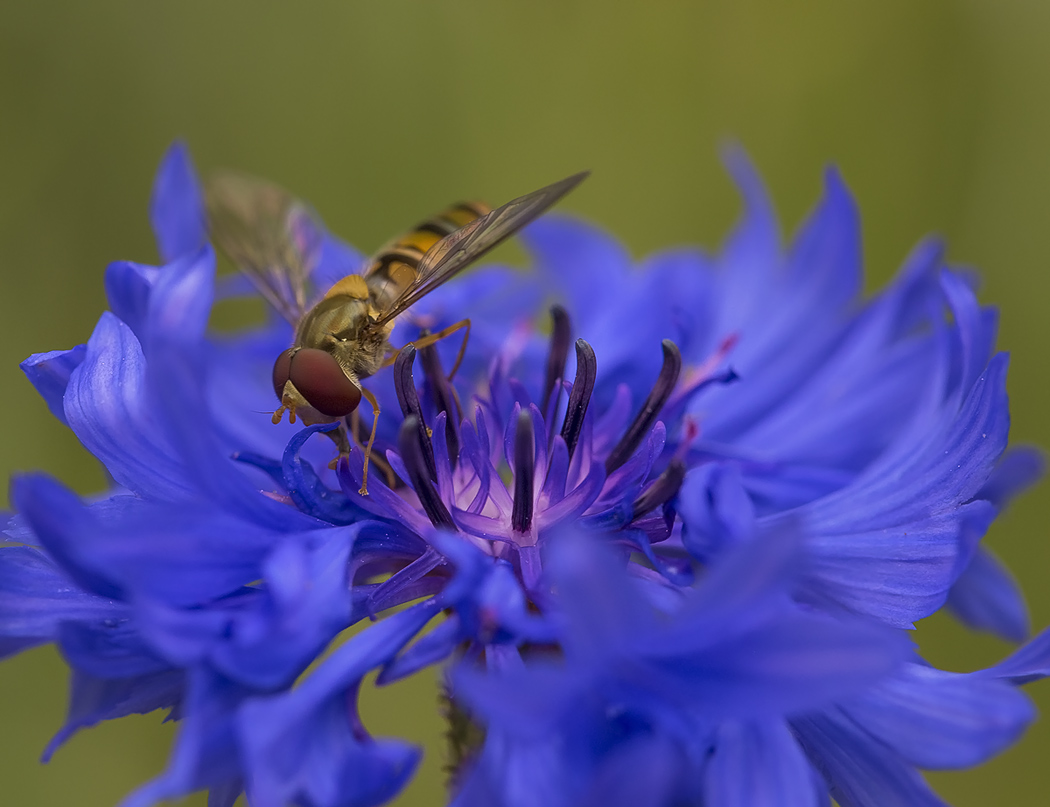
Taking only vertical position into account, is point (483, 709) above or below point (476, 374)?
below

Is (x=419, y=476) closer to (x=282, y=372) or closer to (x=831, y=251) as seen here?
(x=282, y=372)

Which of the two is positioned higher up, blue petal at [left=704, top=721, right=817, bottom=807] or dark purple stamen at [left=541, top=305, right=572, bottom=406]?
dark purple stamen at [left=541, top=305, right=572, bottom=406]

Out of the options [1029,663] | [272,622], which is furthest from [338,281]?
[1029,663]

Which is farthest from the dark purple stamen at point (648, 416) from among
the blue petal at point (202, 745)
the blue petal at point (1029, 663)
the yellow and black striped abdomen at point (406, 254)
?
the blue petal at point (202, 745)

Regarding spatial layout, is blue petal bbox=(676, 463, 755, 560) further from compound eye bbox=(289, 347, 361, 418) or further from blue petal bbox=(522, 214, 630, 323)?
blue petal bbox=(522, 214, 630, 323)

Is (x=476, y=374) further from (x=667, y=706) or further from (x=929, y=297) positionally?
(x=667, y=706)

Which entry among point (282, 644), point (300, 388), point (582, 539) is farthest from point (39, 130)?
point (582, 539)

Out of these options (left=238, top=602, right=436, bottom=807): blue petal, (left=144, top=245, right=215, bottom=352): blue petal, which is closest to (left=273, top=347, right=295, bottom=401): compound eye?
(left=144, top=245, right=215, bottom=352): blue petal
